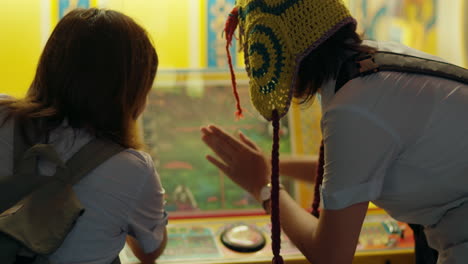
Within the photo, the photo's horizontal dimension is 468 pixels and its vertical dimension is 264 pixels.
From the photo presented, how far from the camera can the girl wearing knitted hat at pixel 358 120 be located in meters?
0.85

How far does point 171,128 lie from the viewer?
1.47 metres

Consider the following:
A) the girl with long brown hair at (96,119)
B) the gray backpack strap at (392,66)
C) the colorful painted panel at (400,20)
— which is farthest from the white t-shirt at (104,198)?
the colorful painted panel at (400,20)

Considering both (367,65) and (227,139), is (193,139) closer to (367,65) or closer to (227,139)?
(227,139)

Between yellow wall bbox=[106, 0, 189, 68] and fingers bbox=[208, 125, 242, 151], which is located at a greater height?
yellow wall bbox=[106, 0, 189, 68]

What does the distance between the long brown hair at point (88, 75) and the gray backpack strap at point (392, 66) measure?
0.47m

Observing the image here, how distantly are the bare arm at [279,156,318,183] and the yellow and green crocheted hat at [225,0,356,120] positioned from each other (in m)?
0.46

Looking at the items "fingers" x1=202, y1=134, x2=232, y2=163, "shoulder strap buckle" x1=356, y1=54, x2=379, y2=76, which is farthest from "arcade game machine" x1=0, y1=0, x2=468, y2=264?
"shoulder strap buckle" x1=356, y1=54, x2=379, y2=76

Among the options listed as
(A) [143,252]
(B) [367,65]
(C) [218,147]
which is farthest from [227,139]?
(B) [367,65]

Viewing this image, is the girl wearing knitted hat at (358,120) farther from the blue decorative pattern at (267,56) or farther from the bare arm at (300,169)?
the bare arm at (300,169)

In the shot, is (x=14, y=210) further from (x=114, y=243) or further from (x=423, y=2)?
(x=423, y=2)

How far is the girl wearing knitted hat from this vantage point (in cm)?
85

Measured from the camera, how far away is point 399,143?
0.85 m

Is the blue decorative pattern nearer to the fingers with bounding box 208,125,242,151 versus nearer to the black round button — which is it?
the fingers with bounding box 208,125,242,151

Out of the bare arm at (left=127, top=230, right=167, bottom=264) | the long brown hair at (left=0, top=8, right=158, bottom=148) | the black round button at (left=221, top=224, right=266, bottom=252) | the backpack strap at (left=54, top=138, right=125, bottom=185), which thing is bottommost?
the black round button at (left=221, top=224, right=266, bottom=252)
